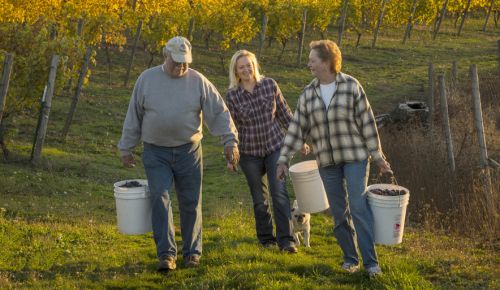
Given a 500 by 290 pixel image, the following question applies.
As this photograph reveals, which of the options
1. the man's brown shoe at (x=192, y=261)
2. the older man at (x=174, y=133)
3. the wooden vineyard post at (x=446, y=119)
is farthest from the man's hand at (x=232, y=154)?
the wooden vineyard post at (x=446, y=119)

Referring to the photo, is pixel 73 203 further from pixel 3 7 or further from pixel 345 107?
pixel 3 7

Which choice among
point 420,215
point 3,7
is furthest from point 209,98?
point 3,7

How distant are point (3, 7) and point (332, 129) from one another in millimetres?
17670

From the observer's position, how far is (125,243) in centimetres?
746

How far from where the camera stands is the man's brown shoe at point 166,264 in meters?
5.96

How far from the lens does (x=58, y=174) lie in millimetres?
12500

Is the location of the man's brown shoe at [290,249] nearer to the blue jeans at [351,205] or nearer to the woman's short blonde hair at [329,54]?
the blue jeans at [351,205]

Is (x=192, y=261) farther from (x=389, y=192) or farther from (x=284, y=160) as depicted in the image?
(x=389, y=192)

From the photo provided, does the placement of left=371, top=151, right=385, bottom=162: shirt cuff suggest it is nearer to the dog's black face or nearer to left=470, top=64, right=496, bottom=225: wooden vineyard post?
the dog's black face

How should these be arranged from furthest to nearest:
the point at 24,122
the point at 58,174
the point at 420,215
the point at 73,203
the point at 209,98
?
1. the point at 24,122
2. the point at 58,174
3. the point at 73,203
4. the point at 420,215
5. the point at 209,98

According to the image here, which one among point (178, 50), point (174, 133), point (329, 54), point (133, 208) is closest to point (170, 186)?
point (133, 208)

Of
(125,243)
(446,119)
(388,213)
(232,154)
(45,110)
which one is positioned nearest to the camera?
(388,213)

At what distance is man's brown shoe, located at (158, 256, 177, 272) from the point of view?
19.6 ft

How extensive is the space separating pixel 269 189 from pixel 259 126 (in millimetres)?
582
